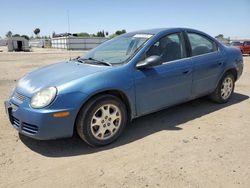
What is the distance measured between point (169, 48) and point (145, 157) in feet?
6.42

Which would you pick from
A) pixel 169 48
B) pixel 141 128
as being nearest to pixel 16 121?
pixel 141 128

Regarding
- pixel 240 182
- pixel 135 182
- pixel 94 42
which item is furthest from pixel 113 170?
pixel 94 42

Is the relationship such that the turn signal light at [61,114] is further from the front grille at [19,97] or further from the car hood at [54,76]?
the front grille at [19,97]

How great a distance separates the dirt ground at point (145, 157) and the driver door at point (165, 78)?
1.44 feet

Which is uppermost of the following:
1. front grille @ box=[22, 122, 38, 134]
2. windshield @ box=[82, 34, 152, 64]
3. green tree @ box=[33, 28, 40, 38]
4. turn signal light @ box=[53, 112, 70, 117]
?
green tree @ box=[33, 28, 40, 38]

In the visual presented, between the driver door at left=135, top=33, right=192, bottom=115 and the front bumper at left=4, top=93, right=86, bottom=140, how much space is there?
103 centimetres

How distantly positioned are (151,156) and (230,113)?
2.39m

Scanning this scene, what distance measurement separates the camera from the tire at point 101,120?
3424mm

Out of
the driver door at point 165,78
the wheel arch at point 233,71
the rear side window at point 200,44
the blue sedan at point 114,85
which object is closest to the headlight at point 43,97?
the blue sedan at point 114,85

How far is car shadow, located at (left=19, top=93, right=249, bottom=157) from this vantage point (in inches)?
140

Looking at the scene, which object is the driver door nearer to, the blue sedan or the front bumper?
the blue sedan

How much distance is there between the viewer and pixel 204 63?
4.85 meters

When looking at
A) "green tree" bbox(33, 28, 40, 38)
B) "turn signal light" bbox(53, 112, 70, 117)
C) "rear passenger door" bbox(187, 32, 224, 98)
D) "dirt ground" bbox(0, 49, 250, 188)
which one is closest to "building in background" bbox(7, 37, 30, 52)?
"dirt ground" bbox(0, 49, 250, 188)

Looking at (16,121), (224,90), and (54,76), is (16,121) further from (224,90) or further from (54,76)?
(224,90)
